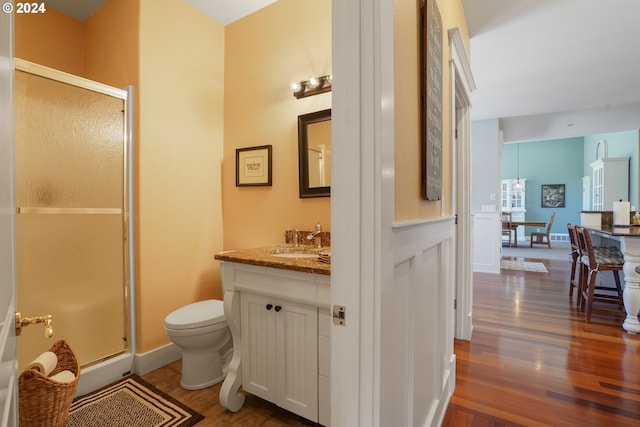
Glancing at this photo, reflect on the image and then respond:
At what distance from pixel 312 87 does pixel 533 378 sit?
2486 mm

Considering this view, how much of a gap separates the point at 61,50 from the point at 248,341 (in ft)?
9.26

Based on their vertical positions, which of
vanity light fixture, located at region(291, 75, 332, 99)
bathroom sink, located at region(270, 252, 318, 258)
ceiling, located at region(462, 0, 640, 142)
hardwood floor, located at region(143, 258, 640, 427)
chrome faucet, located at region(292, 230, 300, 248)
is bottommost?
hardwood floor, located at region(143, 258, 640, 427)

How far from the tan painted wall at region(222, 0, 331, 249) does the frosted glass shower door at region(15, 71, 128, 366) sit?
0.84 m

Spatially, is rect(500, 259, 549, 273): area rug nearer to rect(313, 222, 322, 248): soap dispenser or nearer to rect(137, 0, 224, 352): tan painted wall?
rect(313, 222, 322, 248): soap dispenser

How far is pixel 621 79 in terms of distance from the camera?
12.4 ft

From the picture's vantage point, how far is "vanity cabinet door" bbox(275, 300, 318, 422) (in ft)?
4.73

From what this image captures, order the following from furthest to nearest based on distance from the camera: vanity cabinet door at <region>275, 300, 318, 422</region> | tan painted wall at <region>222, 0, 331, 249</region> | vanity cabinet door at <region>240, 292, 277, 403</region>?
tan painted wall at <region>222, 0, 331, 249</region> → vanity cabinet door at <region>240, 292, 277, 403</region> → vanity cabinet door at <region>275, 300, 318, 422</region>

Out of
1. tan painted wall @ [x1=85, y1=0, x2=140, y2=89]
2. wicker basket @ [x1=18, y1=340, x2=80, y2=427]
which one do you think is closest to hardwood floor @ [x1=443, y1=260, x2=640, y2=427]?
wicker basket @ [x1=18, y1=340, x2=80, y2=427]

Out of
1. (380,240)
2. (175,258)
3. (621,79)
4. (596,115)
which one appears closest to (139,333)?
(175,258)

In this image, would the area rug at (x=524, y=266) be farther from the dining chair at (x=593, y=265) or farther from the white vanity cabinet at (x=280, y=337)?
the white vanity cabinet at (x=280, y=337)

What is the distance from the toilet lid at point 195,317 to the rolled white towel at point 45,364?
0.54m

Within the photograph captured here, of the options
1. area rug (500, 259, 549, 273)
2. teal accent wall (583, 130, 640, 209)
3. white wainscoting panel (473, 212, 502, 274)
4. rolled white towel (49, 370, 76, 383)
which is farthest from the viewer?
teal accent wall (583, 130, 640, 209)

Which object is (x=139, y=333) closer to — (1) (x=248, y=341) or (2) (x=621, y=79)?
(1) (x=248, y=341)

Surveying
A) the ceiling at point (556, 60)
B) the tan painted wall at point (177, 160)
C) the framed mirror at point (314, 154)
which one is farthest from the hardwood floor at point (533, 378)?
the ceiling at point (556, 60)
